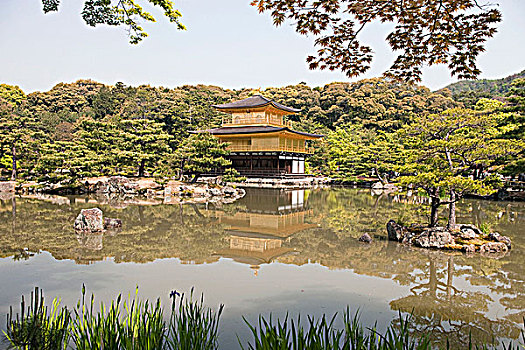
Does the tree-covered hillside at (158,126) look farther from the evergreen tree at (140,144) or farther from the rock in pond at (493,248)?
the rock in pond at (493,248)

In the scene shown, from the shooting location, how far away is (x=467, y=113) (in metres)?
7.93

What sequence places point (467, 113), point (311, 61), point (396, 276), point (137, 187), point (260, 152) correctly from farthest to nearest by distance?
point (260, 152), point (137, 187), point (467, 113), point (396, 276), point (311, 61)

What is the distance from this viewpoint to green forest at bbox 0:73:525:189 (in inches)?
413

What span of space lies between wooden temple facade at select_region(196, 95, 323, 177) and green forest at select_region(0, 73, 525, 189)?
291 cm

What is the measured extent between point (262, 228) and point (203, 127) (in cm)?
2127

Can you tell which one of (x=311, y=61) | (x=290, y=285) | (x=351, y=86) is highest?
(x=351, y=86)

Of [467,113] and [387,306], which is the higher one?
[467,113]

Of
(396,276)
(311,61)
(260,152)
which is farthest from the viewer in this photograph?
(260,152)

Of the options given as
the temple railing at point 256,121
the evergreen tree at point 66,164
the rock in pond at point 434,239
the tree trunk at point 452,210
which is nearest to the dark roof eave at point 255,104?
the temple railing at point 256,121

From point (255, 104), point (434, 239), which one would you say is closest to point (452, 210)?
point (434, 239)

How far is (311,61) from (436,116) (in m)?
5.69

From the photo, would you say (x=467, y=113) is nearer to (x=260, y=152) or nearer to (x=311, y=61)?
(x=311, y=61)

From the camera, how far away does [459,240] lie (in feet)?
23.9

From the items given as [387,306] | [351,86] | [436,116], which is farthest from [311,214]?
[351,86]
